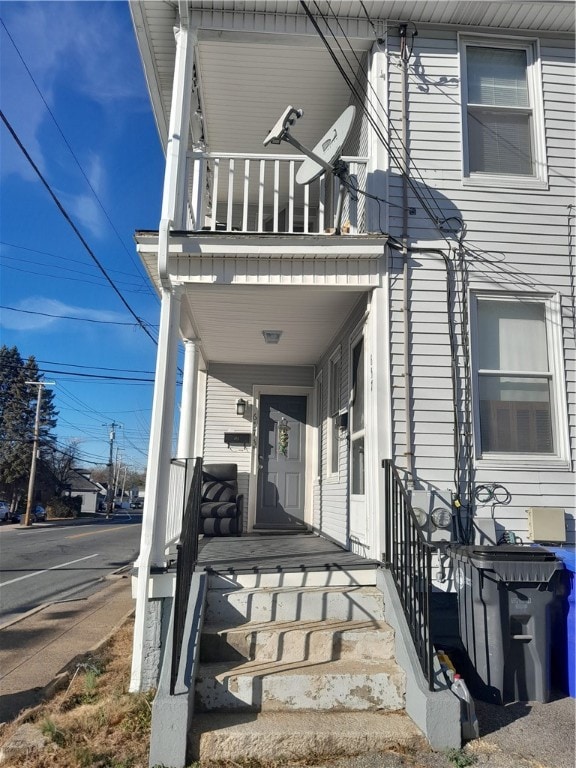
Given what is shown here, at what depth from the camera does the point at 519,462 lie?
15.8 feet

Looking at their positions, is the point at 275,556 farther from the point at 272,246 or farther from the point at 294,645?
the point at 272,246

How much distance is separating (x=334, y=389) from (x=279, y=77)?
11.9ft

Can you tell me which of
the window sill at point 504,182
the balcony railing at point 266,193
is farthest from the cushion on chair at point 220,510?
the window sill at point 504,182

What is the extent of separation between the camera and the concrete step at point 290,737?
2947 mm

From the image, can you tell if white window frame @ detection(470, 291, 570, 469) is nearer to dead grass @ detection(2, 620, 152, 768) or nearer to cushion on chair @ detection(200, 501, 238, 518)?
dead grass @ detection(2, 620, 152, 768)

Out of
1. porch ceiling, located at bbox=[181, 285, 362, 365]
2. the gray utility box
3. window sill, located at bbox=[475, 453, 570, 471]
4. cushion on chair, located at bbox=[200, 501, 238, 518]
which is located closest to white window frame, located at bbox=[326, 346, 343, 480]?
porch ceiling, located at bbox=[181, 285, 362, 365]

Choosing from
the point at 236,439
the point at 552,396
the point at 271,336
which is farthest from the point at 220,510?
the point at 552,396

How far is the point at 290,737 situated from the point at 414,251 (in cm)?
390

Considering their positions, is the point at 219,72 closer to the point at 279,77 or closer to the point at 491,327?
the point at 279,77

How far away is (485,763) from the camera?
2.93 m

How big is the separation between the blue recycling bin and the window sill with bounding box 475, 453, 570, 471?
3.13 feet

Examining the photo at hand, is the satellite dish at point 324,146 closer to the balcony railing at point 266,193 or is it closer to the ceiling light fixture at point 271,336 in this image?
the balcony railing at point 266,193

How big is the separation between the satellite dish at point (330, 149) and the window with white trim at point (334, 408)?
7.55 feet

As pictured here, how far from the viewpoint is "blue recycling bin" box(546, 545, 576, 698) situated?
3.86 m
